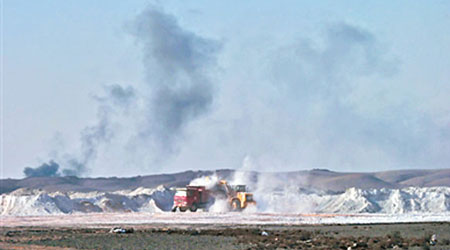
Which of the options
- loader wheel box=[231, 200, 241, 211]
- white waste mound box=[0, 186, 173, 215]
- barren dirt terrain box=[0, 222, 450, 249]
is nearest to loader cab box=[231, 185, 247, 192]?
loader wheel box=[231, 200, 241, 211]

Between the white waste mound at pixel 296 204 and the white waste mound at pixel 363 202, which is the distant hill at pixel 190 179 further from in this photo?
the white waste mound at pixel 363 202

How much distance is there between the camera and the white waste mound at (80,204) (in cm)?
7600

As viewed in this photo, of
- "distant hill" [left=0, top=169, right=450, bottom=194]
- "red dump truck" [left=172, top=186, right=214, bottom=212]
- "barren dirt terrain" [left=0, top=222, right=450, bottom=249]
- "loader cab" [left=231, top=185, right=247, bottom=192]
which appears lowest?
"barren dirt terrain" [left=0, top=222, right=450, bottom=249]

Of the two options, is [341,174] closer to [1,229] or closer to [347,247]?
[1,229]

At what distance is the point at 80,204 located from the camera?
3152 inches

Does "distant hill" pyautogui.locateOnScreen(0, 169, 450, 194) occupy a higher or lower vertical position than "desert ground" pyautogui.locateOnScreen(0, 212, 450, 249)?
higher

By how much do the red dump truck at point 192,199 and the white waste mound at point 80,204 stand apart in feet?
33.8

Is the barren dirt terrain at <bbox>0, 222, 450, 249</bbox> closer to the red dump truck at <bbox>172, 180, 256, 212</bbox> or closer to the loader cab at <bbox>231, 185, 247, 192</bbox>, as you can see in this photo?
the red dump truck at <bbox>172, 180, 256, 212</bbox>

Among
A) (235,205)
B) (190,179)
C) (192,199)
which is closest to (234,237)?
(235,205)

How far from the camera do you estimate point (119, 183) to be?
176750 millimetres

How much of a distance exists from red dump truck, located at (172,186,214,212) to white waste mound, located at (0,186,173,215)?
1029 cm

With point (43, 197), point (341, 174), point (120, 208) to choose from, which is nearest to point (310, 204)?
point (120, 208)

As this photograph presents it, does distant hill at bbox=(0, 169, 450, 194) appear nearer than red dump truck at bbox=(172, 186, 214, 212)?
No

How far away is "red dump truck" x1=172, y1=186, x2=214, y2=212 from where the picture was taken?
6868 centimetres
